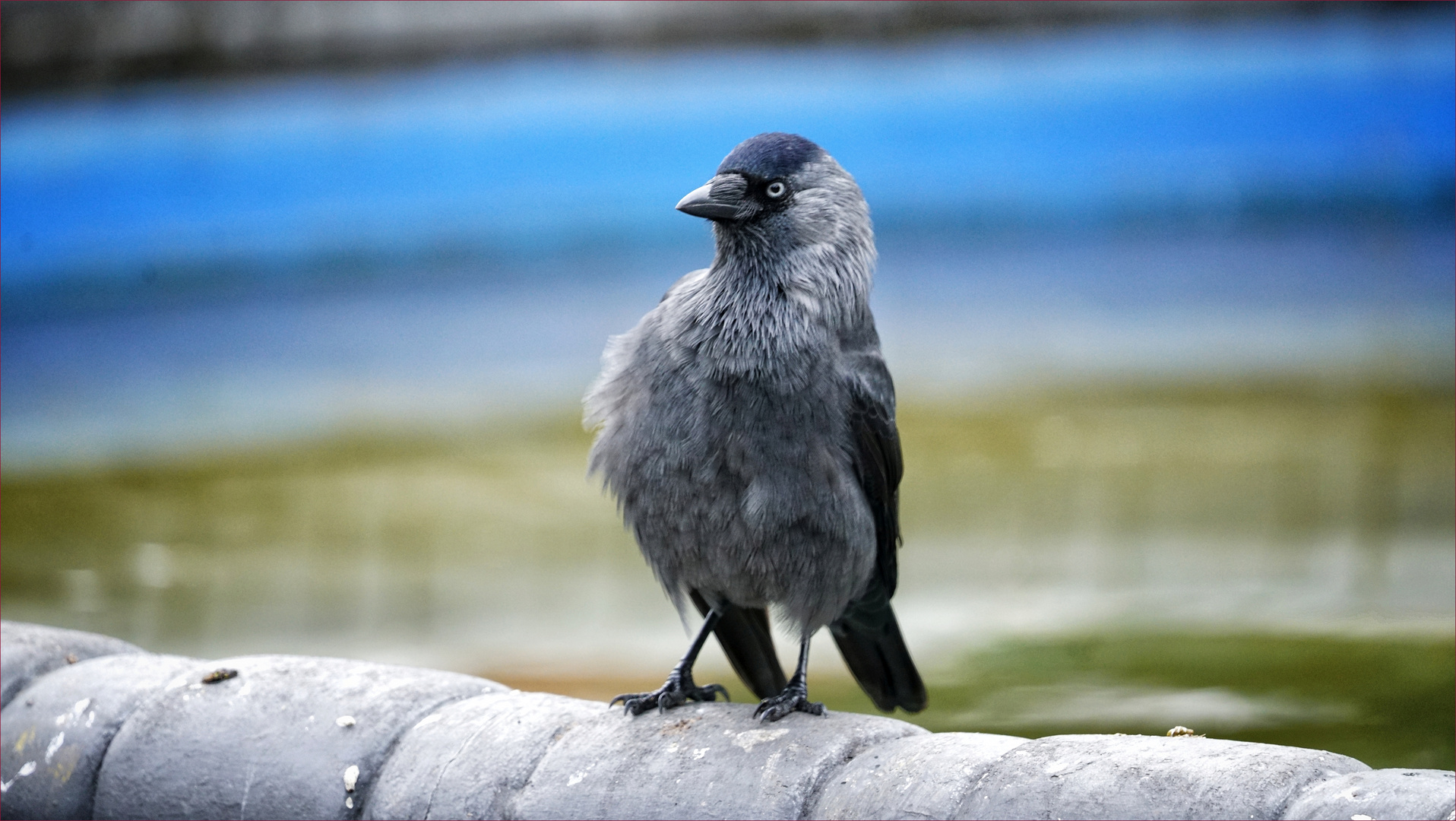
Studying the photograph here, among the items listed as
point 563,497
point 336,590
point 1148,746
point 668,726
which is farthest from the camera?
point 563,497

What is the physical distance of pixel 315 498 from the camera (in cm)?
480

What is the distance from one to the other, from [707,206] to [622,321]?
315 cm

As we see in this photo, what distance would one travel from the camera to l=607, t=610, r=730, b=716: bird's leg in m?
2.09

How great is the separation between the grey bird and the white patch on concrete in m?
0.05

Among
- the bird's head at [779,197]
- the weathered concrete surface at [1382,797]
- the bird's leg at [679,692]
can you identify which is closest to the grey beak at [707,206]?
the bird's head at [779,197]

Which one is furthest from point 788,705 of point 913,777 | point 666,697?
point 913,777

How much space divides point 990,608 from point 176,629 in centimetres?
267

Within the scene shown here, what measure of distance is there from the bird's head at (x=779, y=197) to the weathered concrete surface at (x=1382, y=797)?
3.65 ft

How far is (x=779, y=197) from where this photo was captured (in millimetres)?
2104

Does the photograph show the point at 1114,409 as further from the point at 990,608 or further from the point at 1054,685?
the point at 1054,685

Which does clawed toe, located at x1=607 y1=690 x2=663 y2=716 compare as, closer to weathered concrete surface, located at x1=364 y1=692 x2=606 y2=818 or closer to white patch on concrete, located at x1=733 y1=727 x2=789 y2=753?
weathered concrete surface, located at x1=364 y1=692 x2=606 y2=818

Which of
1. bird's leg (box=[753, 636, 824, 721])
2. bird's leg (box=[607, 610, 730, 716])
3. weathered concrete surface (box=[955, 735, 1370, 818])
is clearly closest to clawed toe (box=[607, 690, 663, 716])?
bird's leg (box=[607, 610, 730, 716])

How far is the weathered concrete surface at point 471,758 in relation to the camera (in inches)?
78.0

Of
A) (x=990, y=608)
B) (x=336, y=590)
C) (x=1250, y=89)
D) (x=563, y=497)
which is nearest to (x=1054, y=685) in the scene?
(x=990, y=608)
